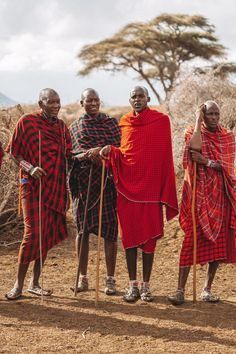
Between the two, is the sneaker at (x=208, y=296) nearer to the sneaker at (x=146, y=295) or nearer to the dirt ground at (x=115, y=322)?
the dirt ground at (x=115, y=322)

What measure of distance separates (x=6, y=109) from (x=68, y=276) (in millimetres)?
3207

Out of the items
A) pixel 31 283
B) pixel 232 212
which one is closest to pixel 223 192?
pixel 232 212

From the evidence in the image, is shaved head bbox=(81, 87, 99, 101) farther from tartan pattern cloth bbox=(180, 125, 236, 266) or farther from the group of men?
tartan pattern cloth bbox=(180, 125, 236, 266)

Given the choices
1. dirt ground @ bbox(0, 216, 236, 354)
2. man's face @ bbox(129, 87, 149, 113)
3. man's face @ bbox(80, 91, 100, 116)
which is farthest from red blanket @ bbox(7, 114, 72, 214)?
dirt ground @ bbox(0, 216, 236, 354)

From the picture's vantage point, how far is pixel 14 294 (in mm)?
5543

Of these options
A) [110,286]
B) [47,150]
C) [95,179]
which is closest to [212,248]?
[110,286]

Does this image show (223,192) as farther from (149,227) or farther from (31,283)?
(31,283)

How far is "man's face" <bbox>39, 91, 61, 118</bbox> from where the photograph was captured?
5523 millimetres

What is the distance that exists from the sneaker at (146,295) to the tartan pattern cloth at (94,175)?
0.59m

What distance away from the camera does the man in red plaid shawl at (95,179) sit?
584 cm

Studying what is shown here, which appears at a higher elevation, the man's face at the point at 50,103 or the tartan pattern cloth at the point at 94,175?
the man's face at the point at 50,103

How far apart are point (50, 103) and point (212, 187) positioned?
1667 millimetres

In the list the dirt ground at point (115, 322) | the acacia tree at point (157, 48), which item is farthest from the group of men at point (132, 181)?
the acacia tree at point (157, 48)

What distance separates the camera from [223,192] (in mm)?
5547
